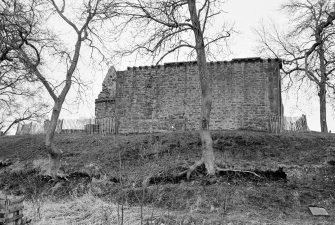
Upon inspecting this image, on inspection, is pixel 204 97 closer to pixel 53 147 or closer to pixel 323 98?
pixel 53 147

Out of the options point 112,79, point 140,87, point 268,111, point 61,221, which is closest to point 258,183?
point 61,221

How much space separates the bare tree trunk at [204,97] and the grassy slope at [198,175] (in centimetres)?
56

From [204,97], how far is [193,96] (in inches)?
370

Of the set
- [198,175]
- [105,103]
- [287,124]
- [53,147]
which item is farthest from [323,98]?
[53,147]

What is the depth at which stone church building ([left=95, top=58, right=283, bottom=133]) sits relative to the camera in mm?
18875

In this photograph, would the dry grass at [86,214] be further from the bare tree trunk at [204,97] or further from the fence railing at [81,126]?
the fence railing at [81,126]

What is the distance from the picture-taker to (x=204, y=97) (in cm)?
1059

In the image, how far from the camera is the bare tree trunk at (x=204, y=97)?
1027 cm

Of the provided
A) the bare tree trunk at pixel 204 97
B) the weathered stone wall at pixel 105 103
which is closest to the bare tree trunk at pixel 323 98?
the bare tree trunk at pixel 204 97

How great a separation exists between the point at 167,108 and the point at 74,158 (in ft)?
24.8

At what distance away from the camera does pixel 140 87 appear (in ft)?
69.2

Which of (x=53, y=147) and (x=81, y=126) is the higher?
(x=81, y=126)

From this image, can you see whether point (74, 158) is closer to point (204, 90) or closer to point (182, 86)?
point (204, 90)

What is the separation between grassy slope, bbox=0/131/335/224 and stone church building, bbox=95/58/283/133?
4660 millimetres
